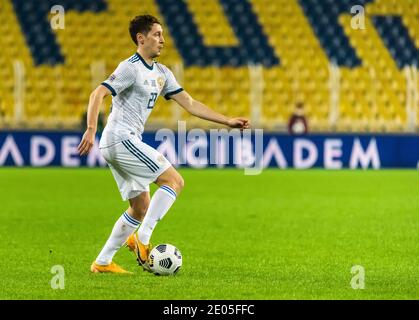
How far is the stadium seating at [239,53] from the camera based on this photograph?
2773 cm

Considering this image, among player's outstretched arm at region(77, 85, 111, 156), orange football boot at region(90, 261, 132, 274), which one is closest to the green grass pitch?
orange football boot at region(90, 261, 132, 274)

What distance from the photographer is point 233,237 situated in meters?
11.9

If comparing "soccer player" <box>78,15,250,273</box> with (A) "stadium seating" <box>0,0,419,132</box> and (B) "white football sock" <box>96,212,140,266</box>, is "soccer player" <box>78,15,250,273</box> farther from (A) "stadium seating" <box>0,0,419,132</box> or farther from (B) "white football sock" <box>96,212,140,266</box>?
(A) "stadium seating" <box>0,0,419,132</box>

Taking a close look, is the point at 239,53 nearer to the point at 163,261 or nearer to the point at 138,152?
the point at 138,152

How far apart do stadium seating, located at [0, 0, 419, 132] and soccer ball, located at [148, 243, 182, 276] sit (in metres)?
17.5

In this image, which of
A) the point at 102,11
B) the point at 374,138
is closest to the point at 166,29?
the point at 102,11

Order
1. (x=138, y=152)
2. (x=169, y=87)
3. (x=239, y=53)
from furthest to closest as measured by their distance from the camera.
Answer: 1. (x=239, y=53)
2. (x=169, y=87)
3. (x=138, y=152)

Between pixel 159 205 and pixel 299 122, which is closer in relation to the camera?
pixel 159 205

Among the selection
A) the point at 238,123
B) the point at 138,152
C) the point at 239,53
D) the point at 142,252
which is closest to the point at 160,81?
the point at 138,152

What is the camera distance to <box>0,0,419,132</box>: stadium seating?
27.7 metres

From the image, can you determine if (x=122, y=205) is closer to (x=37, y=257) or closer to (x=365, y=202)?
(x=365, y=202)

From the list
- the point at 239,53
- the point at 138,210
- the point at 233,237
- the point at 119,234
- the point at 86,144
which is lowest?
the point at 233,237

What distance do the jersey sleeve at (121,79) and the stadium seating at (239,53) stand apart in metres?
17.5

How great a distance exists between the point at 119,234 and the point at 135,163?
1.97ft
